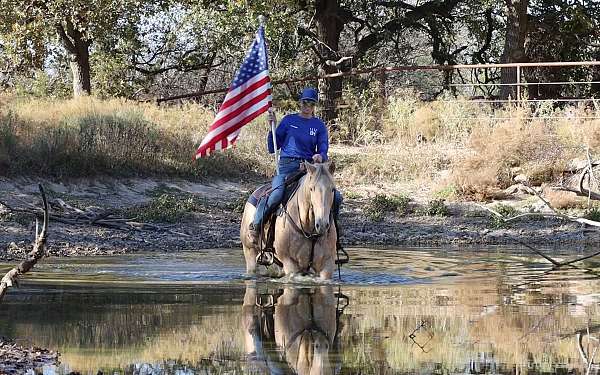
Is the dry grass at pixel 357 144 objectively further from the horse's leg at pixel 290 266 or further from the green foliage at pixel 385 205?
the horse's leg at pixel 290 266

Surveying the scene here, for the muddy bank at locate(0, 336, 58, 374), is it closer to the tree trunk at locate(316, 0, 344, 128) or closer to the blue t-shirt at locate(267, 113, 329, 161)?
the blue t-shirt at locate(267, 113, 329, 161)

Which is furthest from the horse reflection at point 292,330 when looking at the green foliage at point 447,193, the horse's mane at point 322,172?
the green foliage at point 447,193

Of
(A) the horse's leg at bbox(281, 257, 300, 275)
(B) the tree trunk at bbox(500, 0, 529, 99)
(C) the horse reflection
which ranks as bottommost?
(C) the horse reflection

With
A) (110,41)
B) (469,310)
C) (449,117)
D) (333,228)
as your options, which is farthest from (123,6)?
(469,310)

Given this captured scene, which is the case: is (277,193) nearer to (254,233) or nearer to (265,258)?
(254,233)

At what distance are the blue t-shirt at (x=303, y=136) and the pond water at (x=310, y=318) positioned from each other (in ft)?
5.31

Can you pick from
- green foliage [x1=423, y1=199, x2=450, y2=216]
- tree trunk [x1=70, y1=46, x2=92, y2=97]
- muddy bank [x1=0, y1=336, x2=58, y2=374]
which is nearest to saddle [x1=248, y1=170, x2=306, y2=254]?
muddy bank [x1=0, y1=336, x2=58, y2=374]

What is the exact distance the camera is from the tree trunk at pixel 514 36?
35062mm

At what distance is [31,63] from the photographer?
1479 inches

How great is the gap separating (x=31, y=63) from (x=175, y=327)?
27.8 meters

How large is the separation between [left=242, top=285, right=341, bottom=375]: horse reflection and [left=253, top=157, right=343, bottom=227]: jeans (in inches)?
36.9

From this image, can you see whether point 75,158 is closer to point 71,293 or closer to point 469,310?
point 71,293

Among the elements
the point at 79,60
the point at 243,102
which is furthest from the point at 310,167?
the point at 79,60

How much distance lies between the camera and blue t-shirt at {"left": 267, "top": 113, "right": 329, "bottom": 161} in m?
14.8
